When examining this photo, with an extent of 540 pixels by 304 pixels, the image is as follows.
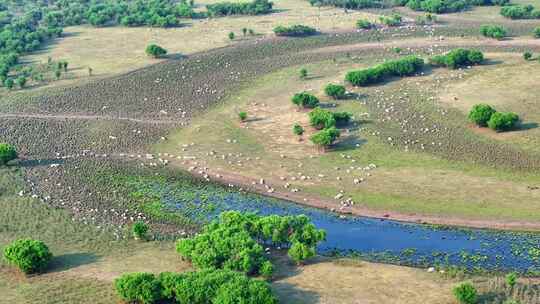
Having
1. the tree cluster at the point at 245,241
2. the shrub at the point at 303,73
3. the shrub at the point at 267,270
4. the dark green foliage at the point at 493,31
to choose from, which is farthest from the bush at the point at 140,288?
the dark green foliage at the point at 493,31

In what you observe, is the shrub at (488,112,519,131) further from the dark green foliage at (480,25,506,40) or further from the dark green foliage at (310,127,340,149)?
the dark green foliage at (480,25,506,40)

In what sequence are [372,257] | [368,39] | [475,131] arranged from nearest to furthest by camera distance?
1. [372,257]
2. [475,131]
3. [368,39]

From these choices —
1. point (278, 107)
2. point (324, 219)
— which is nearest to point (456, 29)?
point (278, 107)

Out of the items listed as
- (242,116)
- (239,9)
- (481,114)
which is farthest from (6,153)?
(239,9)

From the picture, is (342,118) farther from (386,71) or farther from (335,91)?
(386,71)

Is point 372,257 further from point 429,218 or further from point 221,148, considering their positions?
point 221,148

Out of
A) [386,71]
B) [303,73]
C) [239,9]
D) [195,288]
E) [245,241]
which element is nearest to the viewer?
[195,288]

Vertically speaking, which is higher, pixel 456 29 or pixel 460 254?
pixel 456 29

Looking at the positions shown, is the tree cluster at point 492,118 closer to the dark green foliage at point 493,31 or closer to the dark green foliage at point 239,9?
the dark green foliage at point 493,31
